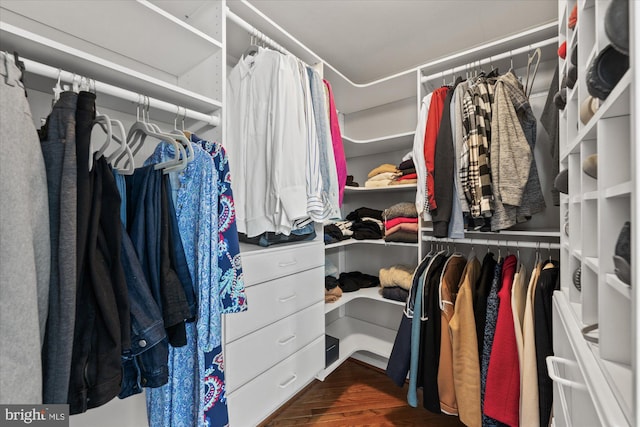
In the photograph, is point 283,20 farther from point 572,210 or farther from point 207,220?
point 572,210

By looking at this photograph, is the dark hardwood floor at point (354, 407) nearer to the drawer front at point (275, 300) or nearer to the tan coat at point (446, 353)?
the tan coat at point (446, 353)

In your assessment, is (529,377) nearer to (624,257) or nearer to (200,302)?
(624,257)

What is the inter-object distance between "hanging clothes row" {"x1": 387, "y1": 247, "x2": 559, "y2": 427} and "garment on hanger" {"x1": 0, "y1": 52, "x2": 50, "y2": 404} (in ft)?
4.67

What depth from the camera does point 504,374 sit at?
1.17 m

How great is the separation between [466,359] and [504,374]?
15cm

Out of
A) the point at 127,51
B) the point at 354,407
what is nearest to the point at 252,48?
the point at 127,51

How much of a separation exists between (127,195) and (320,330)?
1.13m

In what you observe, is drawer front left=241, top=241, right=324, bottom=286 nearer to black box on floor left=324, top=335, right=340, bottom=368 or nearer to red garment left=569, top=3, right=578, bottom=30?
black box on floor left=324, top=335, right=340, bottom=368

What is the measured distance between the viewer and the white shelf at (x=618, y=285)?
0.37m

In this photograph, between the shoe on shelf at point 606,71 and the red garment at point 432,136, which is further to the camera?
the red garment at point 432,136

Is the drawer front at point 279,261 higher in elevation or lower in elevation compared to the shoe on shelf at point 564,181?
lower

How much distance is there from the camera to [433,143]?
1.47 meters

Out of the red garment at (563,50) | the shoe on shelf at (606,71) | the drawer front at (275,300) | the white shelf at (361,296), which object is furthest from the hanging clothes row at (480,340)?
the shoe on shelf at (606,71)

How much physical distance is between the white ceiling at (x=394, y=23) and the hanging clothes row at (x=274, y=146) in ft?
0.87
